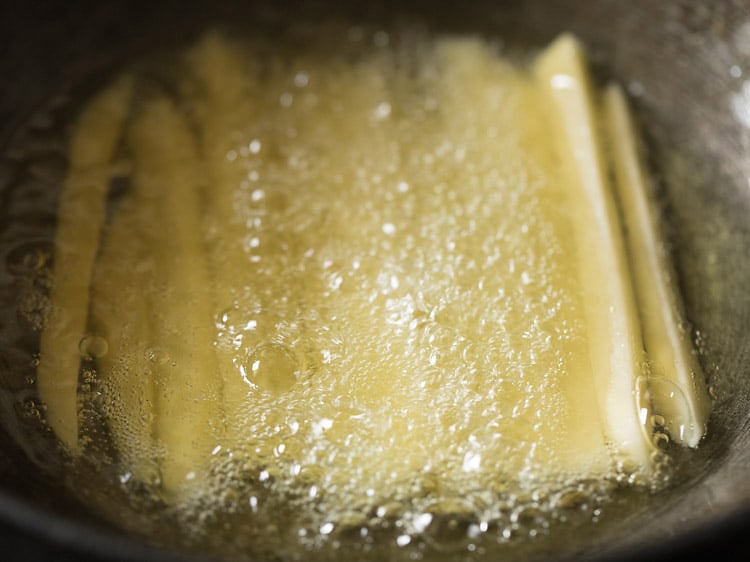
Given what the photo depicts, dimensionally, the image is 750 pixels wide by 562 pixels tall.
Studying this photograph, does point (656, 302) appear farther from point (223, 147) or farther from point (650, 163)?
point (223, 147)

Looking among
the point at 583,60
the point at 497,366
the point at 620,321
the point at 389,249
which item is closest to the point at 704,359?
the point at 620,321

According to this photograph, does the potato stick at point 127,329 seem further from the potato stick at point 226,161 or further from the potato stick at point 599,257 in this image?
the potato stick at point 599,257

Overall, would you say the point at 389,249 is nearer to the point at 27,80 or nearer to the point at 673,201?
the point at 673,201

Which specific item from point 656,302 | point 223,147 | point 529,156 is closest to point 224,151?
point 223,147

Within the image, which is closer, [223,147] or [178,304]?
[178,304]

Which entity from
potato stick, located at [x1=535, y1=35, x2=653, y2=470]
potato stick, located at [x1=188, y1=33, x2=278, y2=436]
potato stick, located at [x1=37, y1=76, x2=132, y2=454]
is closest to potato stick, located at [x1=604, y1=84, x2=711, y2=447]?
potato stick, located at [x1=535, y1=35, x2=653, y2=470]

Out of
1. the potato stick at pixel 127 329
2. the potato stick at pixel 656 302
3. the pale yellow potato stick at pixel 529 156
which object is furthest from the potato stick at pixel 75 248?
the potato stick at pixel 656 302

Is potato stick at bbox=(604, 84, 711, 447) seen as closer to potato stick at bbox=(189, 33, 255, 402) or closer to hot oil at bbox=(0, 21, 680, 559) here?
hot oil at bbox=(0, 21, 680, 559)
